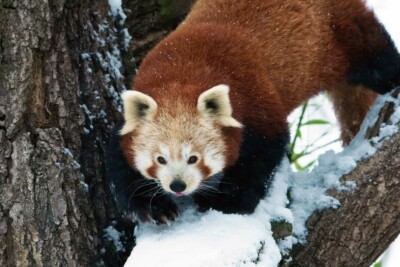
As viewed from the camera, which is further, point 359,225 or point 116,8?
point 116,8

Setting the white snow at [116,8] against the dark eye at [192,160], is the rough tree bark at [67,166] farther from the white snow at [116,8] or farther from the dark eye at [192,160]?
the dark eye at [192,160]

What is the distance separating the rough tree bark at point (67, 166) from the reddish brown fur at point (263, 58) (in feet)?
0.87

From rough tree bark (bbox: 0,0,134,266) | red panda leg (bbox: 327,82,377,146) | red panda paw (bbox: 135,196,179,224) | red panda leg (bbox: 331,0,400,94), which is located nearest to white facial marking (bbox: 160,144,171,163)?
red panda paw (bbox: 135,196,179,224)

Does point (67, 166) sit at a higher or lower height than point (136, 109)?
lower

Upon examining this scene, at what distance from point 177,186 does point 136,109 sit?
0.38 metres

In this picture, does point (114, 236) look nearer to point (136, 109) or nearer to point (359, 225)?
point (136, 109)

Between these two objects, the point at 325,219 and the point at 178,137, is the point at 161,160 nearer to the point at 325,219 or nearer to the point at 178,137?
the point at 178,137

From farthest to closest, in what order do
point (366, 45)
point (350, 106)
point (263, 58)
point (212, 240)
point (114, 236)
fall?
1. point (350, 106)
2. point (366, 45)
3. point (263, 58)
4. point (114, 236)
5. point (212, 240)

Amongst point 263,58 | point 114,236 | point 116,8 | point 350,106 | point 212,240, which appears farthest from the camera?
point 350,106

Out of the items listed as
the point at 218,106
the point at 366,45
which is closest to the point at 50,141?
the point at 218,106

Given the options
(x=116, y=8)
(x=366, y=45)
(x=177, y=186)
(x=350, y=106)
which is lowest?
(x=177, y=186)

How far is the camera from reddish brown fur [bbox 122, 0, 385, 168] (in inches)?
108

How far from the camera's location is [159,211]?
2.71m

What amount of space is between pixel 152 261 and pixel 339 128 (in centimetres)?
195
